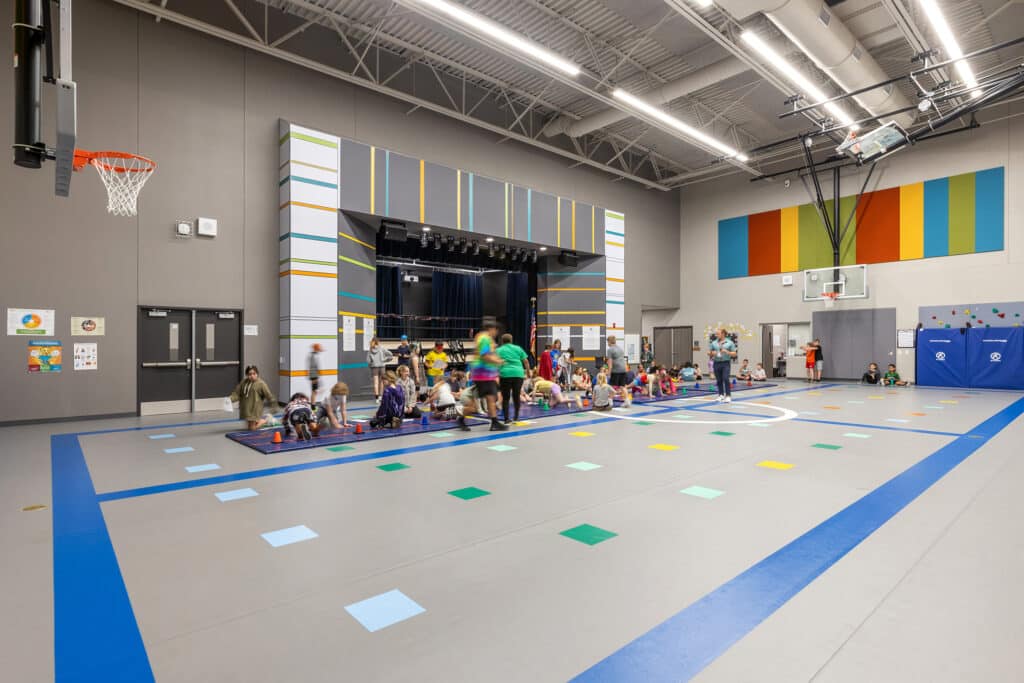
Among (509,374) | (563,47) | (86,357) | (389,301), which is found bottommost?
(509,374)

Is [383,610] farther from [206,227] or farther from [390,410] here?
[206,227]

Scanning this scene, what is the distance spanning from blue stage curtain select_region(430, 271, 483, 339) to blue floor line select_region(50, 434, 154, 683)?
13.5 m

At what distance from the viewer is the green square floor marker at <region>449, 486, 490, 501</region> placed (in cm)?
375

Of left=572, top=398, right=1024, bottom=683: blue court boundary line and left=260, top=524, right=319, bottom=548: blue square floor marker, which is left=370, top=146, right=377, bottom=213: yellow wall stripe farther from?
left=572, top=398, right=1024, bottom=683: blue court boundary line

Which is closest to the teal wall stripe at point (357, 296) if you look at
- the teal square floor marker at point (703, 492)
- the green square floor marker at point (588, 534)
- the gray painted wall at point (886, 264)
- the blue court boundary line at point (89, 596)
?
the blue court boundary line at point (89, 596)

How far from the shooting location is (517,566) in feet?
8.48

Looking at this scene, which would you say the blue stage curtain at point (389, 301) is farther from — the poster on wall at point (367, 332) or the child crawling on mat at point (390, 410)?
the child crawling on mat at point (390, 410)

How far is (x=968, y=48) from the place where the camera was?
1056 cm

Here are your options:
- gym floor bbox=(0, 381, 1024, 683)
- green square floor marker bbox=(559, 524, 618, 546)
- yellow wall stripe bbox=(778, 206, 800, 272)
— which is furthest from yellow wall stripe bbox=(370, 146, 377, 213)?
yellow wall stripe bbox=(778, 206, 800, 272)

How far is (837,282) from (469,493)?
1532cm

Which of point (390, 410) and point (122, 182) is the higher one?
point (122, 182)

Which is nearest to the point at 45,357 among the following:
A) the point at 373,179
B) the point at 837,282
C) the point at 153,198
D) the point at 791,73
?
the point at 153,198

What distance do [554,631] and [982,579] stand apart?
2.10 meters

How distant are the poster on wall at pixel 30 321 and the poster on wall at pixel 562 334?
10676 mm
